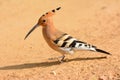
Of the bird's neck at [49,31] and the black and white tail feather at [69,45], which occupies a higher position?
the bird's neck at [49,31]

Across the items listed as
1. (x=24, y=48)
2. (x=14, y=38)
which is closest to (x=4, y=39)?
(x=14, y=38)

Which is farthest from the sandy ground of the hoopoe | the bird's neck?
the bird's neck

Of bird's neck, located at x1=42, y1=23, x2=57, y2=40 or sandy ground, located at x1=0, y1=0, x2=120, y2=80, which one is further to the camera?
bird's neck, located at x1=42, y1=23, x2=57, y2=40

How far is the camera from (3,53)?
9586mm

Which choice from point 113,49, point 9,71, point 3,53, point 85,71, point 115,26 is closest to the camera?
point 85,71

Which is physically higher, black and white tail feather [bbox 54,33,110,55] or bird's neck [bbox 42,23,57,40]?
bird's neck [bbox 42,23,57,40]

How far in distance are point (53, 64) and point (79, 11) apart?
4.74 metres

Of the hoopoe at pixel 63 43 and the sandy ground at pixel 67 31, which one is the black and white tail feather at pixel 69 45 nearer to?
the hoopoe at pixel 63 43

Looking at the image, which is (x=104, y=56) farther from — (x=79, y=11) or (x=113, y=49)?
(x=79, y=11)

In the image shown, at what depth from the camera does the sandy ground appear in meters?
7.64

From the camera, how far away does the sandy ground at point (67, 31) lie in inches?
301

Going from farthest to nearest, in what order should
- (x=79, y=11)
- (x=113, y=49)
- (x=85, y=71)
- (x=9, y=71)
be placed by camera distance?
(x=79, y=11) < (x=113, y=49) < (x=9, y=71) < (x=85, y=71)

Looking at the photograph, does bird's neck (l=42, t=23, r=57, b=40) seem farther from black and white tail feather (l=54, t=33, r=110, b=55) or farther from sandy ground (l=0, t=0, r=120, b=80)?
sandy ground (l=0, t=0, r=120, b=80)

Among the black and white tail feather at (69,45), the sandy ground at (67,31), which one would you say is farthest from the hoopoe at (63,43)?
the sandy ground at (67,31)
